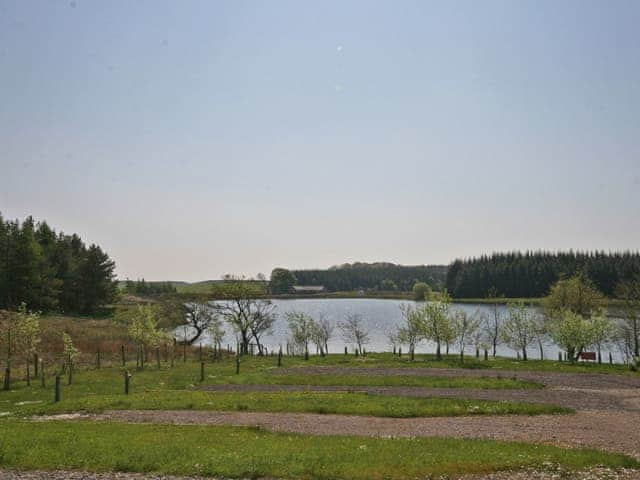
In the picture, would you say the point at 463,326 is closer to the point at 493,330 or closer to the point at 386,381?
the point at 493,330

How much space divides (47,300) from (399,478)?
80625 millimetres

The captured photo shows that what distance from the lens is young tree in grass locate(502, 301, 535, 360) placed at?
61.8 m

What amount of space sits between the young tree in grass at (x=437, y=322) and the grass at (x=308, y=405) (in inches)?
1259

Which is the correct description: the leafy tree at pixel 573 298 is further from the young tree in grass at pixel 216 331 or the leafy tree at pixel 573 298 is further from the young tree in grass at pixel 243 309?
the young tree in grass at pixel 216 331

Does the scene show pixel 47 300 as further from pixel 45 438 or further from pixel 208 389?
pixel 45 438

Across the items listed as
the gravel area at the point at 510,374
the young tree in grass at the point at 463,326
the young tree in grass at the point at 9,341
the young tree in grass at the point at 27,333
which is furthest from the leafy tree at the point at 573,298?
the young tree in grass at the point at 9,341

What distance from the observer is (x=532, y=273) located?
168 meters

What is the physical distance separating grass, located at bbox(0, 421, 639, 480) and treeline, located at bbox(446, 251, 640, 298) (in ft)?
486

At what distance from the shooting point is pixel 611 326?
5884cm

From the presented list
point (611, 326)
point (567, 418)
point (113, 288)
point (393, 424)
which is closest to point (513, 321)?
point (611, 326)

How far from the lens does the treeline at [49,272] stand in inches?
3014

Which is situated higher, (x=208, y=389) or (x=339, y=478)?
(x=339, y=478)

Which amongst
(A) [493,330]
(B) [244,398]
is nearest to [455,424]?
(B) [244,398]

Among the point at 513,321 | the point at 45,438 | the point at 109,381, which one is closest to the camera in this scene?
the point at 45,438
